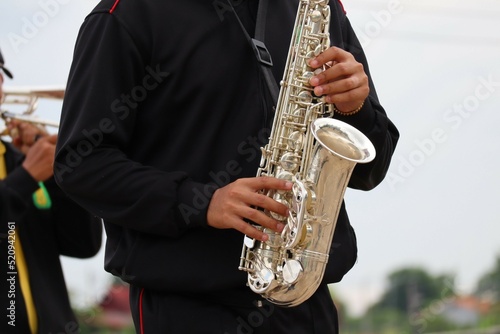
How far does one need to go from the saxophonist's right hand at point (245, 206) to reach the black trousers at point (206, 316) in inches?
9.5

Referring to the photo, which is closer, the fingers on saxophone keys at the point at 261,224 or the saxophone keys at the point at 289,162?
the fingers on saxophone keys at the point at 261,224

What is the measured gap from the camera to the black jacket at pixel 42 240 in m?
4.48

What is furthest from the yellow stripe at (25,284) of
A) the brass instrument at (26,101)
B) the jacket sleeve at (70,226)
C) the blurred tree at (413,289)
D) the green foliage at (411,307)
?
the blurred tree at (413,289)

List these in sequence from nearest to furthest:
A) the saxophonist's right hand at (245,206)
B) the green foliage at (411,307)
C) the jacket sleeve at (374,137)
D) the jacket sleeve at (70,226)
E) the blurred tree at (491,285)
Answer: the saxophonist's right hand at (245,206) < the jacket sleeve at (374,137) < the jacket sleeve at (70,226) < the green foliage at (411,307) < the blurred tree at (491,285)

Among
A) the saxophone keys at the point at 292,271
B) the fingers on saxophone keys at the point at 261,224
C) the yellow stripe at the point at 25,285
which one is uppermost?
the fingers on saxophone keys at the point at 261,224

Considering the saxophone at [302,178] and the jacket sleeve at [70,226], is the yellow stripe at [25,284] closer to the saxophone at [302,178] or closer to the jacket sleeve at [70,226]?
the jacket sleeve at [70,226]

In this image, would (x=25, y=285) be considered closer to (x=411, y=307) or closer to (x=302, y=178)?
(x=302, y=178)

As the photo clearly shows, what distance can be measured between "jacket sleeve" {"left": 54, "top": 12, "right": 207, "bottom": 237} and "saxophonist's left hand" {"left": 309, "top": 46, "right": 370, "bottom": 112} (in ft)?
1.51

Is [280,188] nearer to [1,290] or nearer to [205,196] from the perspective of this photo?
[205,196]

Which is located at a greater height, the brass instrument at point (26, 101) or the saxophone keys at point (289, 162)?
the saxophone keys at point (289, 162)

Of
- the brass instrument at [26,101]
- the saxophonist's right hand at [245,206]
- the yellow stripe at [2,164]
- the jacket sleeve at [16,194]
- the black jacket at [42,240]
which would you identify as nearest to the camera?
the saxophonist's right hand at [245,206]

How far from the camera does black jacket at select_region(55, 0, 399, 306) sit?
2457 millimetres

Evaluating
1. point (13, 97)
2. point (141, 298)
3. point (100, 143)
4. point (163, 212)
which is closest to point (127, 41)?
point (100, 143)

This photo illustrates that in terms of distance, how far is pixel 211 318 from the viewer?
2480 millimetres
